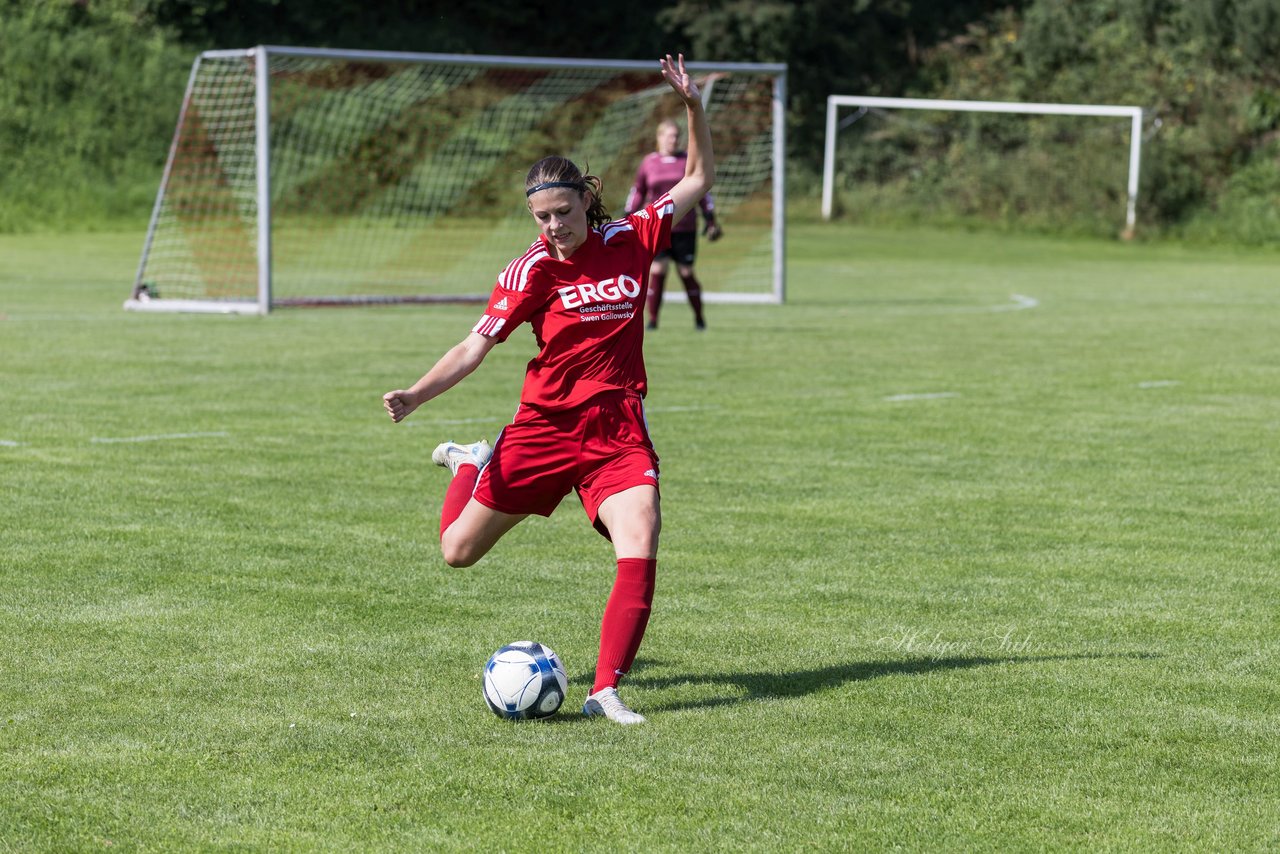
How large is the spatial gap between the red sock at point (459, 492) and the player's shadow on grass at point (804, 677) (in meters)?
0.84

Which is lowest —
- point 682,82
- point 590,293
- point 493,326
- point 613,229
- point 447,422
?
point 447,422

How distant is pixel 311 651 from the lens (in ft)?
19.7

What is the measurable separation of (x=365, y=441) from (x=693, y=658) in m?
5.26

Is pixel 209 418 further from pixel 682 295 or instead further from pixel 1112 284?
pixel 1112 284

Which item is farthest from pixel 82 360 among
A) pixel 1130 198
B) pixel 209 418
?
pixel 1130 198

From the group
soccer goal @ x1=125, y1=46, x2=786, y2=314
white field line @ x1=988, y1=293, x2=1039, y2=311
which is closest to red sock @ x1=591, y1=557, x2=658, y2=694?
white field line @ x1=988, y1=293, x2=1039, y2=311

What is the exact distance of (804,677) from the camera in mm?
5785

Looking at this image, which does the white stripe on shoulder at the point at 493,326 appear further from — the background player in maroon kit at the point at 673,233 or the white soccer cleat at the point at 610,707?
the background player in maroon kit at the point at 673,233

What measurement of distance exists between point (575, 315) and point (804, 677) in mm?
1373

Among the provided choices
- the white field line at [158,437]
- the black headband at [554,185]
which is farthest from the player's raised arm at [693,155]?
the white field line at [158,437]

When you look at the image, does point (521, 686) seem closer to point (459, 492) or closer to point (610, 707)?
point (610, 707)

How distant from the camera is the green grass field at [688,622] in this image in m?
4.46

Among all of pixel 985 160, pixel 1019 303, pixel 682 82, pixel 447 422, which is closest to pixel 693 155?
pixel 682 82

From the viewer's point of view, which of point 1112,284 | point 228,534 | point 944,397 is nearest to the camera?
point 228,534
